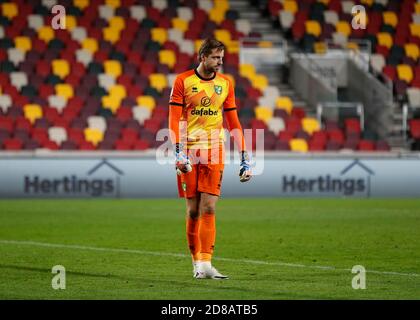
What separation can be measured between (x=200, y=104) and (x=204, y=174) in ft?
2.12

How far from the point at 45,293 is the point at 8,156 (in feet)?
45.4

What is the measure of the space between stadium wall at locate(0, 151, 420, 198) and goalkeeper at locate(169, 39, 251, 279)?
12.3 metres

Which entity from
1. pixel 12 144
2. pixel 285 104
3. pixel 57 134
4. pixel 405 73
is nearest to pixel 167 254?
pixel 12 144

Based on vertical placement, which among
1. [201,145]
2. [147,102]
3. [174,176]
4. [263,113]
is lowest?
[174,176]

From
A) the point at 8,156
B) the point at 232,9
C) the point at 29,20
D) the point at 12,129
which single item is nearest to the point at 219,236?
the point at 8,156

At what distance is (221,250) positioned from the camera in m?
12.4

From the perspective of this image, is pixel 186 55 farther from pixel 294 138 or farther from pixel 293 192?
pixel 293 192

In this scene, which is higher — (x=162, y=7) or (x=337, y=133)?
(x=162, y=7)

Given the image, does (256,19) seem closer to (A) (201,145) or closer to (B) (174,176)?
(B) (174,176)

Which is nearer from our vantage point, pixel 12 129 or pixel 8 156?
pixel 8 156

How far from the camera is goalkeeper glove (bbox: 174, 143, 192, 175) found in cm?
955

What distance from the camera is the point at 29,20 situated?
29.0m

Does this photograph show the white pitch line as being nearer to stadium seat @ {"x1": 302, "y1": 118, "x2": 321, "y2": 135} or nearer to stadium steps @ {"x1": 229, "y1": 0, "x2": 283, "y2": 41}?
stadium seat @ {"x1": 302, "y1": 118, "x2": 321, "y2": 135}

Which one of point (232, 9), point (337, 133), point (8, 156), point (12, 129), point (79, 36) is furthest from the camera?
point (232, 9)
